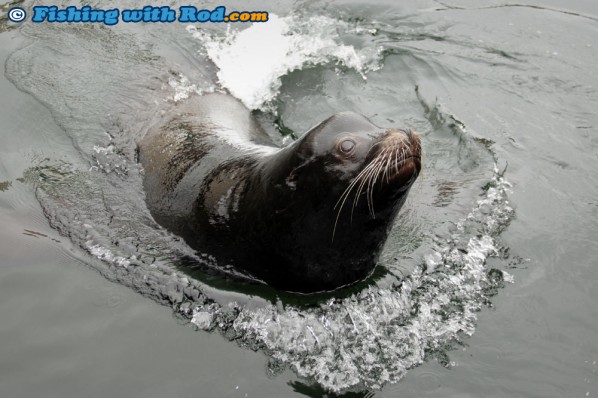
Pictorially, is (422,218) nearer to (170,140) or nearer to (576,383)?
(576,383)

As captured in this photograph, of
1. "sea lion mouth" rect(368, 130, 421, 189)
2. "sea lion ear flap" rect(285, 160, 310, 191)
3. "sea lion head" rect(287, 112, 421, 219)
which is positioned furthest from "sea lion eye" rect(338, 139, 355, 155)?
"sea lion ear flap" rect(285, 160, 310, 191)

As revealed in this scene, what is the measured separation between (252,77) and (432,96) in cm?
230

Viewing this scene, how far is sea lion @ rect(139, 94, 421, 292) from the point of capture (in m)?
4.54

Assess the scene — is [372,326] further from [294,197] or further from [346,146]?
[346,146]

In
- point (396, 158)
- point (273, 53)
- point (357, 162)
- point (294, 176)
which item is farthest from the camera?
point (273, 53)

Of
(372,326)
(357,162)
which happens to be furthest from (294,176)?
(372,326)

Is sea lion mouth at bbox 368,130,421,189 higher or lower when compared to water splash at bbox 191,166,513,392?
higher

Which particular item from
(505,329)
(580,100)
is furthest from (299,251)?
(580,100)

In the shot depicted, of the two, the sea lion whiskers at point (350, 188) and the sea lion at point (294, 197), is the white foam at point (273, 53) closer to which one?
the sea lion at point (294, 197)

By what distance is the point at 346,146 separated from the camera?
15.0 ft

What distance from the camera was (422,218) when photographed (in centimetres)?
627
